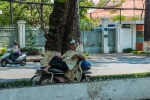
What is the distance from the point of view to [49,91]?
6.71 m

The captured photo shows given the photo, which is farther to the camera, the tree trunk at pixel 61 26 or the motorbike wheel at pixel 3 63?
the motorbike wheel at pixel 3 63

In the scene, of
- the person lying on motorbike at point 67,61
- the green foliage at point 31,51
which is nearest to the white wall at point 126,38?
the green foliage at point 31,51

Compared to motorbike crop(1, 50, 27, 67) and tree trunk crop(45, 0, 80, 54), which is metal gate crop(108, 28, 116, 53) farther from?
tree trunk crop(45, 0, 80, 54)

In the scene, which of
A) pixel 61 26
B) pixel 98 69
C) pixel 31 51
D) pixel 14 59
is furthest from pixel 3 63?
pixel 61 26

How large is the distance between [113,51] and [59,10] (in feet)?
71.2

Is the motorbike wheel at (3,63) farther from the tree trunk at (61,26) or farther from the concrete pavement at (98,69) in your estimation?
the tree trunk at (61,26)

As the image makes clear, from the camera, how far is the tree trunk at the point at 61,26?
912cm

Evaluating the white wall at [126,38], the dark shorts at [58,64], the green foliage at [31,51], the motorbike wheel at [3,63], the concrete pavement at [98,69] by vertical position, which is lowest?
the concrete pavement at [98,69]

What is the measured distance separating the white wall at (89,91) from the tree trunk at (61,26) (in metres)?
2.31

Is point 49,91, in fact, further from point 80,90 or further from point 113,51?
point 113,51

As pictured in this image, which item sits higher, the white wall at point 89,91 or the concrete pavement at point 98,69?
the white wall at point 89,91

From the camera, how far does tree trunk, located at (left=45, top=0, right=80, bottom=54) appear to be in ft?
29.9

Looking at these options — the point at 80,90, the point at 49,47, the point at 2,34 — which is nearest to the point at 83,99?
the point at 80,90

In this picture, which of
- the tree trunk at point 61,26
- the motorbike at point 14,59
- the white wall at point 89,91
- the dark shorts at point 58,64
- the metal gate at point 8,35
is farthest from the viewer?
the metal gate at point 8,35
